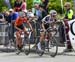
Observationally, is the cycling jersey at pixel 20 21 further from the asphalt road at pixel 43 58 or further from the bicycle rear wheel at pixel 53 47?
the bicycle rear wheel at pixel 53 47

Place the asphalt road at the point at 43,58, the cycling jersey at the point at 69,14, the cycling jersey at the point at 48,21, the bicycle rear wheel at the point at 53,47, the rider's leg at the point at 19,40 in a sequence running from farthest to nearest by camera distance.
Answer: the rider's leg at the point at 19,40, the cycling jersey at the point at 69,14, the cycling jersey at the point at 48,21, the bicycle rear wheel at the point at 53,47, the asphalt road at the point at 43,58

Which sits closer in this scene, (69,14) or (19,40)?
(69,14)

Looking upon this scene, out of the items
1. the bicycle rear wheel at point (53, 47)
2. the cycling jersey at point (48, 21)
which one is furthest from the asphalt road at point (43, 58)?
the cycling jersey at point (48, 21)

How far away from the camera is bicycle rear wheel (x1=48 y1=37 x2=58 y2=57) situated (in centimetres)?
1383

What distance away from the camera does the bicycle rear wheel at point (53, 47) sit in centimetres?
1383

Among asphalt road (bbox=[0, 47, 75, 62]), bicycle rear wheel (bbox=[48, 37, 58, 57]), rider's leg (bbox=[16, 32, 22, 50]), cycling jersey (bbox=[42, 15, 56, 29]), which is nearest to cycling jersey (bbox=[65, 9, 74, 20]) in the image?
cycling jersey (bbox=[42, 15, 56, 29])

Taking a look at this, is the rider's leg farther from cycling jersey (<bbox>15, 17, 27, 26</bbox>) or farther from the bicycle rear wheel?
the bicycle rear wheel

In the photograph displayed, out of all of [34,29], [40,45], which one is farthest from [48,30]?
[34,29]

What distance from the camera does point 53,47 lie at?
13914mm

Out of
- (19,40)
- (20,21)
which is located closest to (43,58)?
(19,40)

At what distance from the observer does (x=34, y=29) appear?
15820mm

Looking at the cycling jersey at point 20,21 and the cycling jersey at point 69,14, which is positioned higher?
the cycling jersey at point 69,14

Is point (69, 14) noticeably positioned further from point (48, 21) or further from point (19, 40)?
point (19, 40)

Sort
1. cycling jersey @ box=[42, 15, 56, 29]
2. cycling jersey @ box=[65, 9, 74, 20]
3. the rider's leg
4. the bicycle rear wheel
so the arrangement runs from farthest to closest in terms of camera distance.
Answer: the rider's leg → cycling jersey @ box=[65, 9, 74, 20] → cycling jersey @ box=[42, 15, 56, 29] → the bicycle rear wheel
